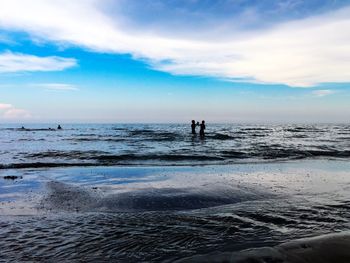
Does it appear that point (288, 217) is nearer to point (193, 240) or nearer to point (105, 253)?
point (193, 240)

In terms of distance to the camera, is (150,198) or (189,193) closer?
Answer: (150,198)

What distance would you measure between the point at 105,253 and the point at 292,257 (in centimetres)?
279

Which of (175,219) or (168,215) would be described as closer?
(175,219)

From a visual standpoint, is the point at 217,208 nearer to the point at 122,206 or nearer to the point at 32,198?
the point at 122,206

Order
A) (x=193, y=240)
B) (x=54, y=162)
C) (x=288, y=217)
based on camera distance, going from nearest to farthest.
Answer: (x=193, y=240), (x=288, y=217), (x=54, y=162)

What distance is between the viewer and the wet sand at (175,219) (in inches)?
199

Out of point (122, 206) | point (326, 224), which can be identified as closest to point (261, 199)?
point (326, 224)

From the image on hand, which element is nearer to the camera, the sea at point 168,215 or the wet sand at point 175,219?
the wet sand at point 175,219

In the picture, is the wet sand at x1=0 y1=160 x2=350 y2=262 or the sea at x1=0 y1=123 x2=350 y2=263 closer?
the wet sand at x1=0 y1=160 x2=350 y2=262

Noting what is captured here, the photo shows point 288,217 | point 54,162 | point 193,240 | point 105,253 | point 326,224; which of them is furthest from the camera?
point 54,162

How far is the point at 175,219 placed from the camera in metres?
7.14

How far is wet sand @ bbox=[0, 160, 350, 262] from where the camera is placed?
504 centimetres

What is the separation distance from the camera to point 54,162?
18984mm

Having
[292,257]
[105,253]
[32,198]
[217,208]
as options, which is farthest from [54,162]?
[292,257]
